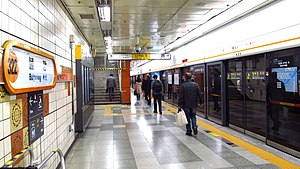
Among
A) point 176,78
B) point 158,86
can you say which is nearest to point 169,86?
point 176,78

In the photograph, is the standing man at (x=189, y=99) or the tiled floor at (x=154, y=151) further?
the standing man at (x=189, y=99)

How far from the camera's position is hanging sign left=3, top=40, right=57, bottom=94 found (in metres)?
1.96

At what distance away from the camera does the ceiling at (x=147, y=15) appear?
486 cm

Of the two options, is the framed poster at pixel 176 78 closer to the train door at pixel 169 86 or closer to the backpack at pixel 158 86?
the train door at pixel 169 86

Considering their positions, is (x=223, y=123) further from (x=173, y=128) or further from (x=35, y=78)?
(x=35, y=78)

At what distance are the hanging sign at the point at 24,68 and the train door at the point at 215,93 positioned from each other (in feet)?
16.2

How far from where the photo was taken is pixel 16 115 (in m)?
2.26

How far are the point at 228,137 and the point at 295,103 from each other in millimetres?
1820

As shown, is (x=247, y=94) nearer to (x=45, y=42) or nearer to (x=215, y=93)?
(x=215, y=93)

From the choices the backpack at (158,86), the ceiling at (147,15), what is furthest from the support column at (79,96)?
the backpack at (158,86)

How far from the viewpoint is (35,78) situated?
2.62m

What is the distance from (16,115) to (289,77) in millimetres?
4253

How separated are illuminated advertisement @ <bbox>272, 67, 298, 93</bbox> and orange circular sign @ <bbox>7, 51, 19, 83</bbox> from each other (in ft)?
13.7

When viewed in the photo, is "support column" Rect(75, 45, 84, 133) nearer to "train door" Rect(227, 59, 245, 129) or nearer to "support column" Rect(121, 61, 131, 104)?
"train door" Rect(227, 59, 245, 129)
